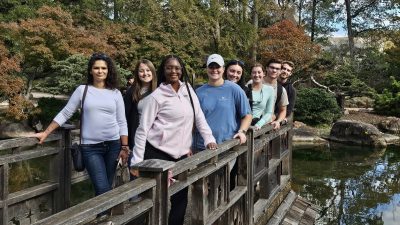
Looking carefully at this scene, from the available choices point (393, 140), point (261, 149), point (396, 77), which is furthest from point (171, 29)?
point (261, 149)

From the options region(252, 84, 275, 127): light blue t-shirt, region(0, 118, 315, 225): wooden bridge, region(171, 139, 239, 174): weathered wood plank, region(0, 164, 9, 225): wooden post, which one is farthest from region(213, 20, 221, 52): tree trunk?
region(0, 164, 9, 225): wooden post

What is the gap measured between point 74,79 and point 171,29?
19.0 feet

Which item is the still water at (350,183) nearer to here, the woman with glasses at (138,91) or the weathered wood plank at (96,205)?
the woman with glasses at (138,91)

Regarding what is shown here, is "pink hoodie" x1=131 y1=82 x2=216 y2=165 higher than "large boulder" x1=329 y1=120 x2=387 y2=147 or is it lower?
higher

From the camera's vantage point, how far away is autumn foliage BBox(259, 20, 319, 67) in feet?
69.2

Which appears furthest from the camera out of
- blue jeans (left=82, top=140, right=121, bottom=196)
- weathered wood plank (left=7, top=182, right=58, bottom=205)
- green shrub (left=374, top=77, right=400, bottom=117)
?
green shrub (left=374, top=77, right=400, bottom=117)

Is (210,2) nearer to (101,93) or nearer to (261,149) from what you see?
(261,149)

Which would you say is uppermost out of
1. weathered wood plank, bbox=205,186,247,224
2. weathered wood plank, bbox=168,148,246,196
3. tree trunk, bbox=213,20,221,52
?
tree trunk, bbox=213,20,221,52

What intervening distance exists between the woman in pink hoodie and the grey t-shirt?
0.42 m

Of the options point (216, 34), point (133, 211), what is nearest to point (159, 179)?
point (133, 211)

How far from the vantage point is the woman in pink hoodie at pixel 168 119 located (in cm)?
296

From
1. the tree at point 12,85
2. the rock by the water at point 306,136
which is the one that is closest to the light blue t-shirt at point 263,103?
the tree at point 12,85

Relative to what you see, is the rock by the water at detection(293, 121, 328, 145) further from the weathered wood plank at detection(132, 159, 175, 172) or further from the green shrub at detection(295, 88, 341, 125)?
the weathered wood plank at detection(132, 159, 175, 172)

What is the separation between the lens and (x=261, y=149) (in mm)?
4945
